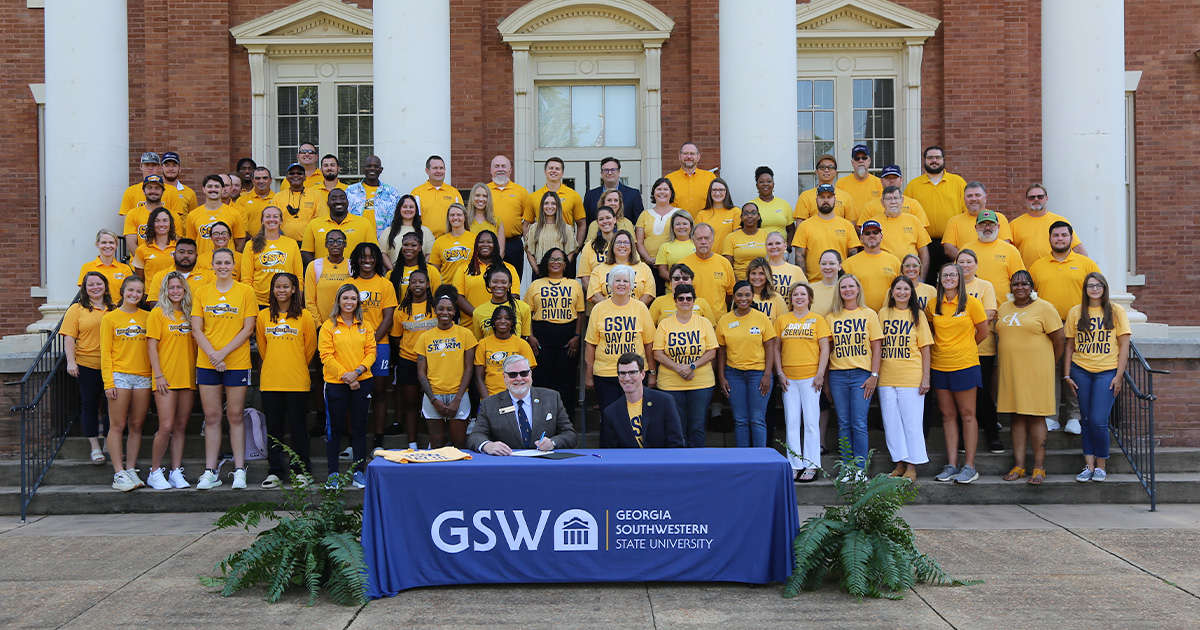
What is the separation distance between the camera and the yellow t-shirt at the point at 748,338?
29.3ft

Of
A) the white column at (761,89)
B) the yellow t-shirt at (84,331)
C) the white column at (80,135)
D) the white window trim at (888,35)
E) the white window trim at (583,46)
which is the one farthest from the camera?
the white window trim at (888,35)

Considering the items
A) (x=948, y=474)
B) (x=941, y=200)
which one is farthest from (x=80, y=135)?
(x=948, y=474)

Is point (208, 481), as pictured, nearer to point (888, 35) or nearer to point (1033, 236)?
point (1033, 236)

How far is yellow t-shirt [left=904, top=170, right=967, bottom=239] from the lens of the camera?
1091cm

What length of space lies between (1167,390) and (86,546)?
10241 mm

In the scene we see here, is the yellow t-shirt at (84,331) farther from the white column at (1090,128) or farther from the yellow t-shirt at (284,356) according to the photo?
the white column at (1090,128)

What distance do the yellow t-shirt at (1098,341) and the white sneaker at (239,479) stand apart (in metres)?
7.76

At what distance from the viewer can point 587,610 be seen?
6012 mm

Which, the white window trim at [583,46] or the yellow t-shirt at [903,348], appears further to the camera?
the white window trim at [583,46]

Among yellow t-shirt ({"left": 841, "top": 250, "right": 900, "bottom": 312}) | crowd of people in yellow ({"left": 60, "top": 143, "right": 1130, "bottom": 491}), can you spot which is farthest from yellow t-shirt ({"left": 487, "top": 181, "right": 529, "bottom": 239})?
yellow t-shirt ({"left": 841, "top": 250, "right": 900, "bottom": 312})

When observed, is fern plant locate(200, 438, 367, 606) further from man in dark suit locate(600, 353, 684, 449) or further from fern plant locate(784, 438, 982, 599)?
fern plant locate(784, 438, 982, 599)

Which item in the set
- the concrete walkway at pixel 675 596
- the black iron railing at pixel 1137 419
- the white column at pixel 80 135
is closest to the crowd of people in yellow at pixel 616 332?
the black iron railing at pixel 1137 419

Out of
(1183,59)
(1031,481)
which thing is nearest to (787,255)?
(1031,481)

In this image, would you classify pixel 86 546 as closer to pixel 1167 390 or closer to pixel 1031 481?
pixel 1031 481
